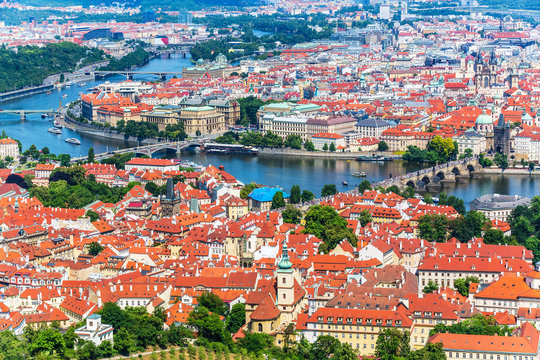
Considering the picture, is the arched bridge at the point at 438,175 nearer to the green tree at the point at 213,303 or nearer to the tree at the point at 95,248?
the tree at the point at 95,248

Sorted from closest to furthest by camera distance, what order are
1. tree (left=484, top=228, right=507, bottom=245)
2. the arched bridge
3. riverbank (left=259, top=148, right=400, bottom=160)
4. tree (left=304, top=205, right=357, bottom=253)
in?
tree (left=304, top=205, right=357, bottom=253)
tree (left=484, top=228, right=507, bottom=245)
the arched bridge
riverbank (left=259, top=148, right=400, bottom=160)

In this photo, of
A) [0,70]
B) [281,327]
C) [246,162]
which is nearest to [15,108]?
[0,70]

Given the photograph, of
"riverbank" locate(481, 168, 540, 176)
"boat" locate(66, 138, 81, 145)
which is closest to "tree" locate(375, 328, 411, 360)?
"riverbank" locate(481, 168, 540, 176)

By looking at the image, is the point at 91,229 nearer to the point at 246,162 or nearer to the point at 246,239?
the point at 246,239

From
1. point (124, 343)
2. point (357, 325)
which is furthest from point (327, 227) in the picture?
point (124, 343)

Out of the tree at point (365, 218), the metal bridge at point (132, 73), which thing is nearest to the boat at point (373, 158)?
the tree at point (365, 218)

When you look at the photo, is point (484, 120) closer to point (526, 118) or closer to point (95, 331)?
point (526, 118)

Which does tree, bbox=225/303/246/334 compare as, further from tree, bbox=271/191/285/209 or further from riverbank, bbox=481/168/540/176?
riverbank, bbox=481/168/540/176
